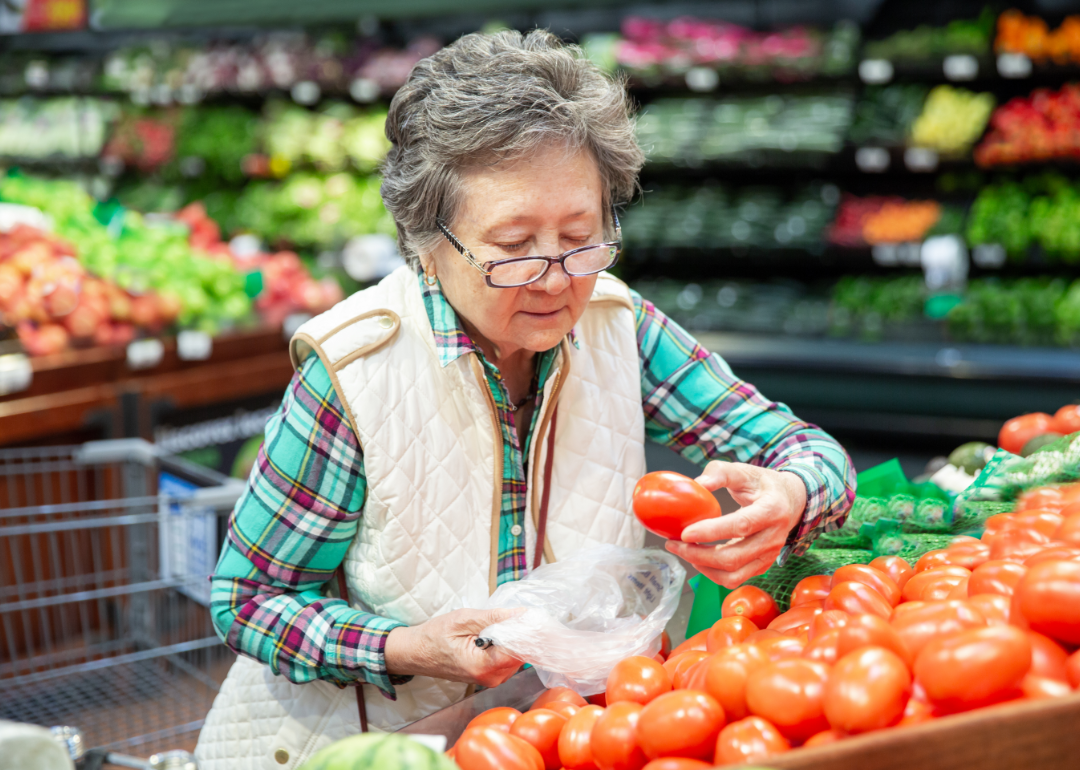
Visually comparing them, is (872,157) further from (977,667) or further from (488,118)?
(977,667)

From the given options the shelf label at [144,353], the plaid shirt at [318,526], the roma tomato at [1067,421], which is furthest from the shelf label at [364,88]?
the roma tomato at [1067,421]

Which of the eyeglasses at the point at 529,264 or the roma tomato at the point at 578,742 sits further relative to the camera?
the eyeglasses at the point at 529,264

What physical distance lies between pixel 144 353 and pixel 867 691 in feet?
11.2

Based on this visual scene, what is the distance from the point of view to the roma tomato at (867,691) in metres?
0.83

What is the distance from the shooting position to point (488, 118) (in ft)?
4.27

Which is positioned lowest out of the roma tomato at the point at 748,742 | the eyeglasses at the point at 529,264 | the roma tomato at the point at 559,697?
the roma tomato at the point at 559,697

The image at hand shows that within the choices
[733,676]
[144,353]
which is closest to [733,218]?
[144,353]

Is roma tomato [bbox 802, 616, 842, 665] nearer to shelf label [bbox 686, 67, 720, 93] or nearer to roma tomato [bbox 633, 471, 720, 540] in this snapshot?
roma tomato [bbox 633, 471, 720, 540]

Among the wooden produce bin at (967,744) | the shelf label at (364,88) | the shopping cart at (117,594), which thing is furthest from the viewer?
the shelf label at (364,88)

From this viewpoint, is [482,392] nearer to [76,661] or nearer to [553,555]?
[553,555]

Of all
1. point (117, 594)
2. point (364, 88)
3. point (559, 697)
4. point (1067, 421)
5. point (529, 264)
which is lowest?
point (117, 594)

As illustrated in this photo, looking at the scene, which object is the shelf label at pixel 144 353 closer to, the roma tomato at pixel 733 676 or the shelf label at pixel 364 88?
the shelf label at pixel 364 88

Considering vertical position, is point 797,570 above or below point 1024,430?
below

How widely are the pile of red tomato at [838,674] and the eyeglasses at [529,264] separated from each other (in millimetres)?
516
